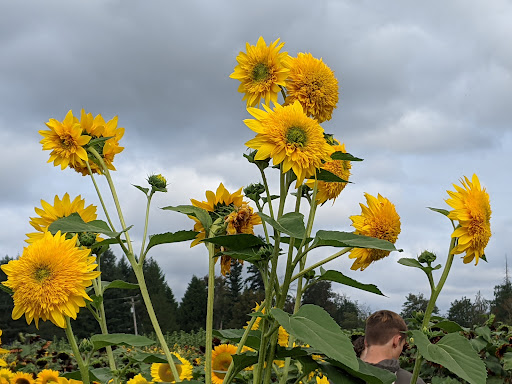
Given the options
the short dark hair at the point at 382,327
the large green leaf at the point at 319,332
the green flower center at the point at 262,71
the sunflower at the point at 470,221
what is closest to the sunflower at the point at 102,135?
the green flower center at the point at 262,71

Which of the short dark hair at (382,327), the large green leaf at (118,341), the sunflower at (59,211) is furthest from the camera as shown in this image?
the short dark hair at (382,327)

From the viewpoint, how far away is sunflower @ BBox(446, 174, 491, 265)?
179 centimetres

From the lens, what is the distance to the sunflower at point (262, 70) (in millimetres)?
1847

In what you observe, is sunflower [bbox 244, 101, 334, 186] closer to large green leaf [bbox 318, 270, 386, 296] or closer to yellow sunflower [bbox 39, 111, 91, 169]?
large green leaf [bbox 318, 270, 386, 296]

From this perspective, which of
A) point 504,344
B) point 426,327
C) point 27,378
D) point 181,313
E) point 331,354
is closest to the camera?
point 331,354

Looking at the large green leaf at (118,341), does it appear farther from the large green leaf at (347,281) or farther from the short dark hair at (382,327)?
the short dark hair at (382,327)

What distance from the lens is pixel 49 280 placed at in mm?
1626

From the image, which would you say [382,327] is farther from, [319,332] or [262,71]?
[319,332]

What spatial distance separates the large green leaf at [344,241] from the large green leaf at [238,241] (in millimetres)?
150

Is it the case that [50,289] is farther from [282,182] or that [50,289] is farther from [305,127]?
[305,127]

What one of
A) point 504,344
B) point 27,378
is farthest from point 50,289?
point 504,344

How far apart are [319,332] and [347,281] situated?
0.83ft

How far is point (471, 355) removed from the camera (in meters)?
1.64

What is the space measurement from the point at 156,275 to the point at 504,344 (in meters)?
42.5
